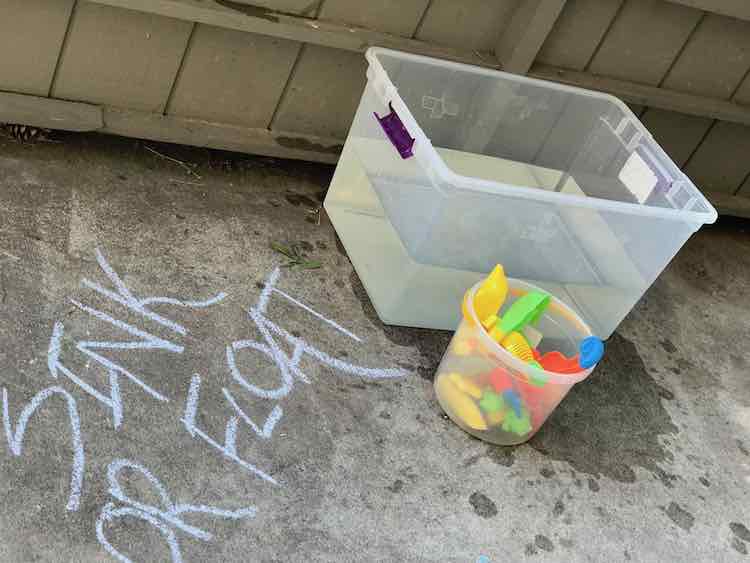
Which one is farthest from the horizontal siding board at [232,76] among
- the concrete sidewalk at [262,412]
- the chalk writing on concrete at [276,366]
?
the chalk writing on concrete at [276,366]

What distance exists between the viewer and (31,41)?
1.90m

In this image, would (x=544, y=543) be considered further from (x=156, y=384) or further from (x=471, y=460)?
(x=156, y=384)

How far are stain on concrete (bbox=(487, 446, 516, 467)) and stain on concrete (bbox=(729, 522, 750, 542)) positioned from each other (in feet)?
1.48

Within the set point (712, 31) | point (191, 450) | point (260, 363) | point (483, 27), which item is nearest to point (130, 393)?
point (191, 450)

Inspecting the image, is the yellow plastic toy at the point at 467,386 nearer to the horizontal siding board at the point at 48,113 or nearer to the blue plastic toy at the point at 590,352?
the blue plastic toy at the point at 590,352

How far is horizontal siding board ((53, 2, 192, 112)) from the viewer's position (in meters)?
1.92

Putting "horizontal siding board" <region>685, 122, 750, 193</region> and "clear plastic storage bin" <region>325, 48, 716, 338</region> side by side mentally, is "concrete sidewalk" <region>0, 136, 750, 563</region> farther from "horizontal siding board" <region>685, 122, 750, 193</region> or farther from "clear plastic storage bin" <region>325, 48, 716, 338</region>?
"horizontal siding board" <region>685, 122, 750, 193</region>

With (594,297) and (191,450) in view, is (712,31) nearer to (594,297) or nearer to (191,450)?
(594,297)

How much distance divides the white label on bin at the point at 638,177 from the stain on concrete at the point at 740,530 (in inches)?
28.1

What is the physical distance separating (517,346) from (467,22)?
844 mm

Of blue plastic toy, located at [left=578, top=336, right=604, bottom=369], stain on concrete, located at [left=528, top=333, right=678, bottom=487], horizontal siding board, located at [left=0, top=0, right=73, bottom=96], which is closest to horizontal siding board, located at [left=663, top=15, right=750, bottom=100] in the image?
stain on concrete, located at [left=528, top=333, right=678, bottom=487]

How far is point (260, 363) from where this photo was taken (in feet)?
5.72

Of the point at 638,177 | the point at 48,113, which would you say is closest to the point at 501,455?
the point at 638,177

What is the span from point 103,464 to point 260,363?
38 centimetres
